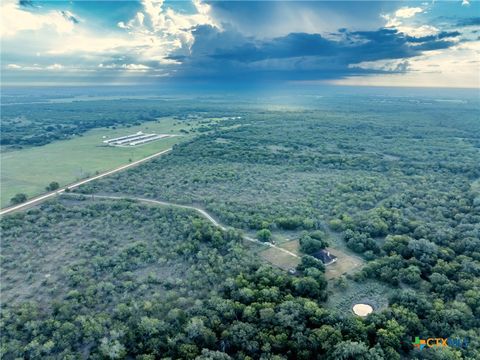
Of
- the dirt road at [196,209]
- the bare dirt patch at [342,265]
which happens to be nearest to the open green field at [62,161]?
the dirt road at [196,209]

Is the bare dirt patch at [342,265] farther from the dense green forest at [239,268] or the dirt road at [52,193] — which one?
the dirt road at [52,193]

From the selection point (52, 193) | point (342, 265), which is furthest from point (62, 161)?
point (342, 265)

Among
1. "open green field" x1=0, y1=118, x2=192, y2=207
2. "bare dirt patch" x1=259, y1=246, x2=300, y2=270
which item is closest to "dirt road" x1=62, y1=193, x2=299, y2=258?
"bare dirt patch" x1=259, y1=246, x2=300, y2=270

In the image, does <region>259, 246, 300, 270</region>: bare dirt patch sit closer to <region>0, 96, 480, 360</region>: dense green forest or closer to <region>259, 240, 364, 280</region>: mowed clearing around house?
<region>259, 240, 364, 280</region>: mowed clearing around house

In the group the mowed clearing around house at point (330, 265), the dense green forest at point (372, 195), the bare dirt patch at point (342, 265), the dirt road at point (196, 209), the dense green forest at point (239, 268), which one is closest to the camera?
the dense green forest at point (239, 268)

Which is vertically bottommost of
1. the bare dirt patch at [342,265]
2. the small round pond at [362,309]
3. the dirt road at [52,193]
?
the small round pond at [362,309]

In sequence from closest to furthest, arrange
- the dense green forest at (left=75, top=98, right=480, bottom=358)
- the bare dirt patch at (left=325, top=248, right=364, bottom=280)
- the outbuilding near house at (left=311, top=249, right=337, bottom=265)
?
the dense green forest at (left=75, top=98, right=480, bottom=358), the bare dirt patch at (left=325, top=248, right=364, bottom=280), the outbuilding near house at (left=311, top=249, right=337, bottom=265)

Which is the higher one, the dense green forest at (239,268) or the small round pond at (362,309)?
the dense green forest at (239,268)
